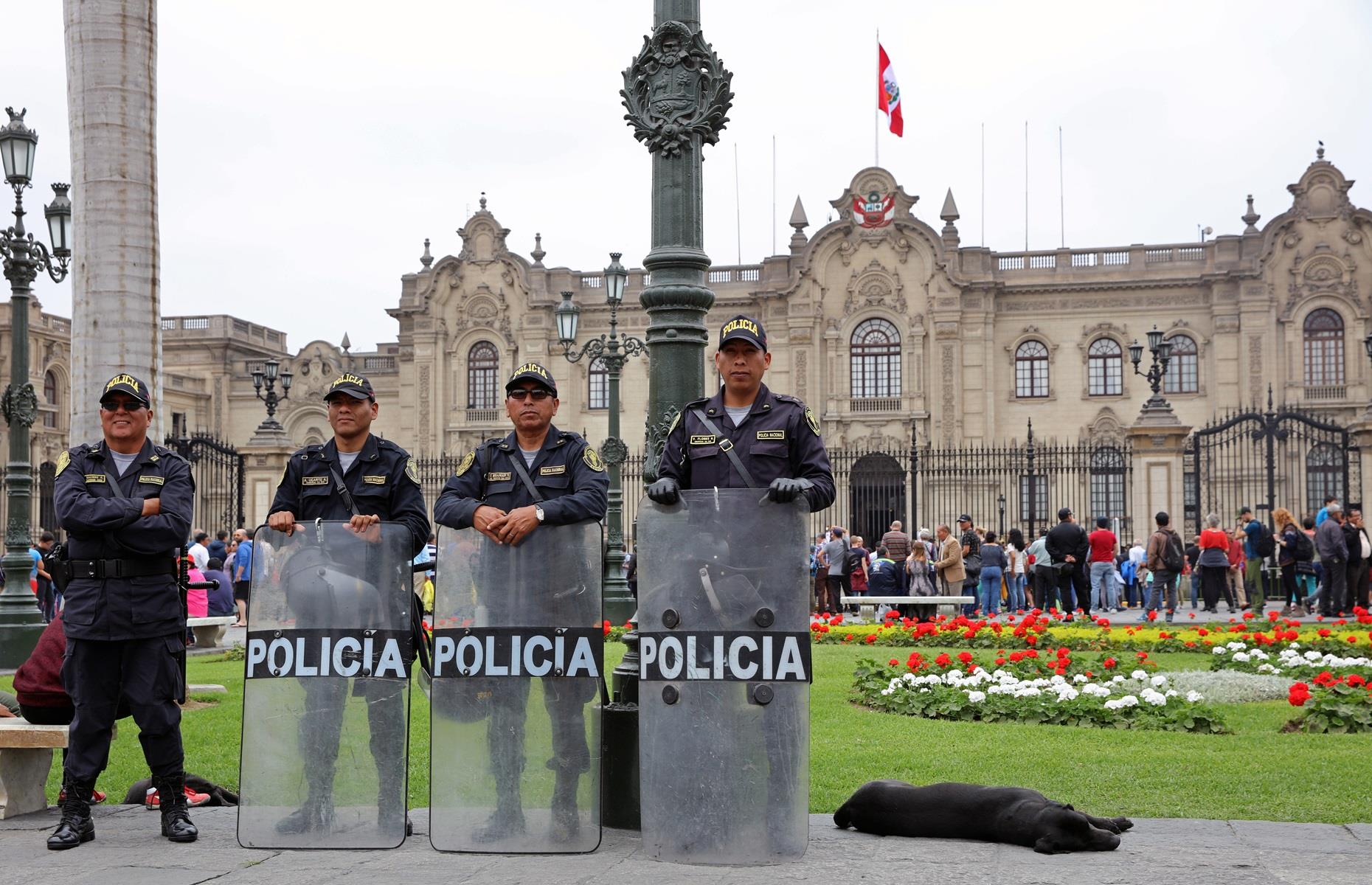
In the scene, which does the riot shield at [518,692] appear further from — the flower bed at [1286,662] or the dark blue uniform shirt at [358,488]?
the flower bed at [1286,662]

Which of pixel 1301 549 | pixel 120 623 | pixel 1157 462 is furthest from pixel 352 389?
pixel 1157 462

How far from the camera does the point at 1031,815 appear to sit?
17.5ft

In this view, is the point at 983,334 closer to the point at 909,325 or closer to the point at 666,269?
the point at 909,325

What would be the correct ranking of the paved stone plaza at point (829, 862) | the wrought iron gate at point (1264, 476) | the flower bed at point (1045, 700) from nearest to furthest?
the paved stone plaza at point (829, 862) → the flower bed at point (1045, 700) → the wrought iron gate at point (1264, 476)

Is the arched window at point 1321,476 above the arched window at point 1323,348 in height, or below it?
below

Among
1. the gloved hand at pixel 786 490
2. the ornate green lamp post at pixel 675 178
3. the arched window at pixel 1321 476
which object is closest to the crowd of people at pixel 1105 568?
the ornate green lamp post at pixel 675 178

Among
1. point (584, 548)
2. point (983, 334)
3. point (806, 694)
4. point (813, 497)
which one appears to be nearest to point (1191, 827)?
point (806, 694)

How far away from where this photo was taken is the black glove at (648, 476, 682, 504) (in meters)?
5.37

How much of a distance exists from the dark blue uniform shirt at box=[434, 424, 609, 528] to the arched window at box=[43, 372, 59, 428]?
150 ft

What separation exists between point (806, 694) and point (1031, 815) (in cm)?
94

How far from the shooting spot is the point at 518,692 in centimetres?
561

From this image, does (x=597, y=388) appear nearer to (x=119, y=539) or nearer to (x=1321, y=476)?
(x=1321, y=476)

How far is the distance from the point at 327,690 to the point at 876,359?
40508 mm

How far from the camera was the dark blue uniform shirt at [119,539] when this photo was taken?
227 inches
